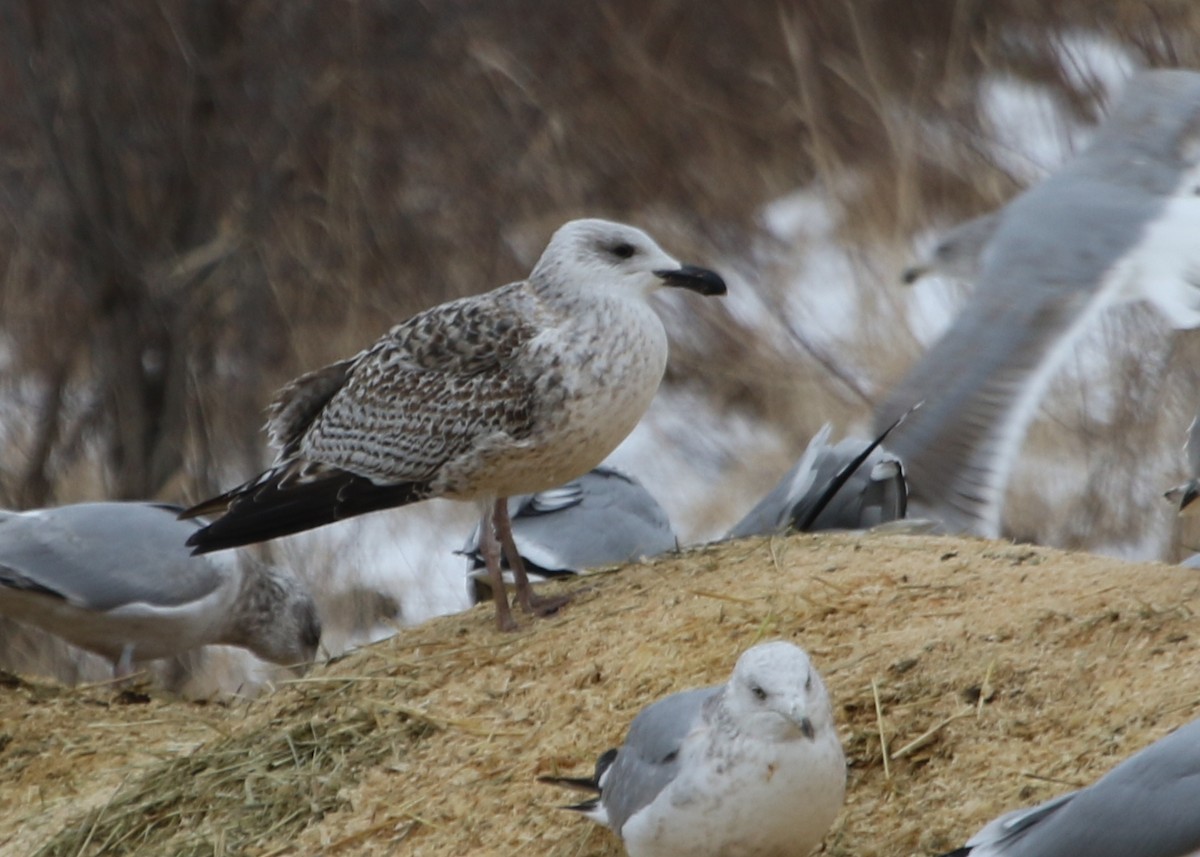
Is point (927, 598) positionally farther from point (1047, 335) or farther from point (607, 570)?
point (607, 570)

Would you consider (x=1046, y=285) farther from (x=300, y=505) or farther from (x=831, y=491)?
(x=300, y=505)

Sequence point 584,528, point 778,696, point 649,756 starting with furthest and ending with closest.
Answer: point 584,528
point 649,756
point 778,696

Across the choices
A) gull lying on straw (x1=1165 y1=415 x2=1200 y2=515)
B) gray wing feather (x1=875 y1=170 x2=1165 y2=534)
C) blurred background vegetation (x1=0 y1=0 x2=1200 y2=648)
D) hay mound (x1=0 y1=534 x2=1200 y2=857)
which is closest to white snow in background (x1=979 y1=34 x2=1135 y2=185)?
blurred background vegetation (x1=0 y1=0 x2=1200 y2=648)

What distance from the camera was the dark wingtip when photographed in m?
4.38

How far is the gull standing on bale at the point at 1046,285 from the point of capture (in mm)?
3537

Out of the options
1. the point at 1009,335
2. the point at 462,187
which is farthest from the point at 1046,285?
the point at 462,187

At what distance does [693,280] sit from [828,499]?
736 millimetres


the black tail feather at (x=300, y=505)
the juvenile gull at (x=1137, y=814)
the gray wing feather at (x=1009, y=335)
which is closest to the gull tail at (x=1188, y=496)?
the gray wing feather at (x=1009, y=335)

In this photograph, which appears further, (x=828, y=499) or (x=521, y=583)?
(x=828, y=499)

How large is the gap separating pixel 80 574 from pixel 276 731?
5.66ft

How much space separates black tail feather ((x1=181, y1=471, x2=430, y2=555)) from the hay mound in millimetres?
332

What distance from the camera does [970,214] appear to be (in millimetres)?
7180

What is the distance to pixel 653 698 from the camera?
361cm

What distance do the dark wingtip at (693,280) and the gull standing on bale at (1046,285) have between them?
0.62m
